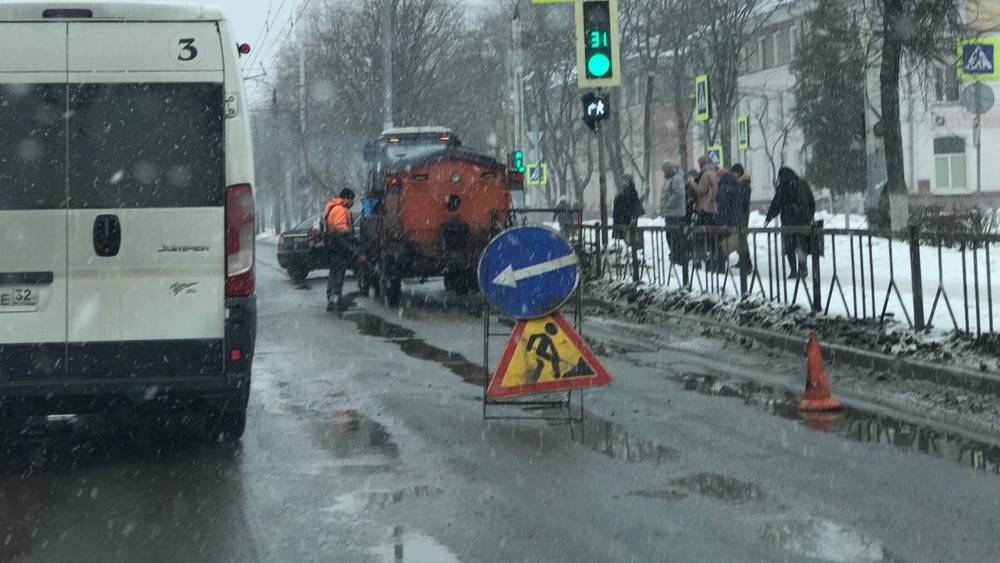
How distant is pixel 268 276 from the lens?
31.9 meters

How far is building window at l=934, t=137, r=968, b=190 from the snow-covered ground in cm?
4573

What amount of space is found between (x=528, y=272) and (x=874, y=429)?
2.39 metres

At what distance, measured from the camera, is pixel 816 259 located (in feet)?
47.3

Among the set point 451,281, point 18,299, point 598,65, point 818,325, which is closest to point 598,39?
point 598,65

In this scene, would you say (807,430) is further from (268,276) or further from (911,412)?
(268,276)

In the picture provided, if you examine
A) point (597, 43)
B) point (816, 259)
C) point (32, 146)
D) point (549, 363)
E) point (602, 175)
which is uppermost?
point (597, 43)

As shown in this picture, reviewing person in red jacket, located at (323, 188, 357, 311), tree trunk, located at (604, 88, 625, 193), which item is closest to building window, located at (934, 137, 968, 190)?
tree trunk, located at (604, 88, 625, 193)

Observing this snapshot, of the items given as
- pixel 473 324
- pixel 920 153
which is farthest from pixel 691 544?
pixel 920 153

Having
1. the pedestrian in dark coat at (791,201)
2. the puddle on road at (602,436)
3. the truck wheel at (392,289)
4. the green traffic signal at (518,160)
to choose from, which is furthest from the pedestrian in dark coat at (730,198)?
the green traffic signal at (518,160)

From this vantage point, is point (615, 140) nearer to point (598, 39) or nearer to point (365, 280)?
point (365, 280)

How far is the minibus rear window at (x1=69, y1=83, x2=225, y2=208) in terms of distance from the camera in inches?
325

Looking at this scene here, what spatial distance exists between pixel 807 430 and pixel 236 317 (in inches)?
144

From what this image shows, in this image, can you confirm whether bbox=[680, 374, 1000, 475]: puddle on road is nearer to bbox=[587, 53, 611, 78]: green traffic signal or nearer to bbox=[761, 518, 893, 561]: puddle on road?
bbox=[761, 518, 893, 561]: puddle on road

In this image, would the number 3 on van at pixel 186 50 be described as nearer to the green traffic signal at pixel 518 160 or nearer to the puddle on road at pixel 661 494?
the puddle on road at pixel 661 494
